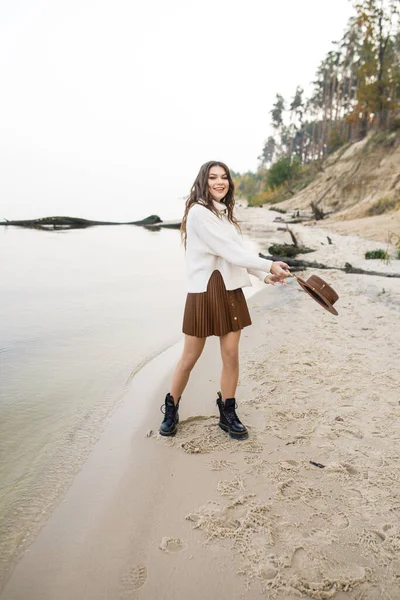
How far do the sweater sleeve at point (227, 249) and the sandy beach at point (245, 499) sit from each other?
131 cm

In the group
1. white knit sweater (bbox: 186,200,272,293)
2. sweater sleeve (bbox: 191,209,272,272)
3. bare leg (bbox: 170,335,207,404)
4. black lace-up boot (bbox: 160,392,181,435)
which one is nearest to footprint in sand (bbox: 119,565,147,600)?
black lace-up boot (bbox: 160,392,181,435)

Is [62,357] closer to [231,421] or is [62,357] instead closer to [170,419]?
[170,419]

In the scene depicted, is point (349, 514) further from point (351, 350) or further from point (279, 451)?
point (351, 350)

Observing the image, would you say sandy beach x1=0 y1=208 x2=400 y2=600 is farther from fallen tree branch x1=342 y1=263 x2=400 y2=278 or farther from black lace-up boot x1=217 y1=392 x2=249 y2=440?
fallen tree branch x1=342 y1=263 x2=400 y2=278

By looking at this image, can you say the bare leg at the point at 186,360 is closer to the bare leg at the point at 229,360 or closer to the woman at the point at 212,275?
the woman at the point at 212,275

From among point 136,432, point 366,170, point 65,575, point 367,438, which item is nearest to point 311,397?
point 367,438

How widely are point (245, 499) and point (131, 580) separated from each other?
2.54 ft

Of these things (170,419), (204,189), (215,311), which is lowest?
(170,419)

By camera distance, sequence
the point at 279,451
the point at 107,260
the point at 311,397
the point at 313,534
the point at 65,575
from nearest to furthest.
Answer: the point at 65,575 → the point at 313,534 → the point at 279,451 → the point at 311,397 → the point at 107,260

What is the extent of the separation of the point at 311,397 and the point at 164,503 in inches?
69.0

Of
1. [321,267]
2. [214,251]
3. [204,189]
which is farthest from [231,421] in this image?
[321,267]

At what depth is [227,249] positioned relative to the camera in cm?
275

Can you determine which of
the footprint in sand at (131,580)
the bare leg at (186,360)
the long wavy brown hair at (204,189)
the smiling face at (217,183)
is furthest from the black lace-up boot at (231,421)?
the smiling face at (217,183)

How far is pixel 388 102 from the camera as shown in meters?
28.0
